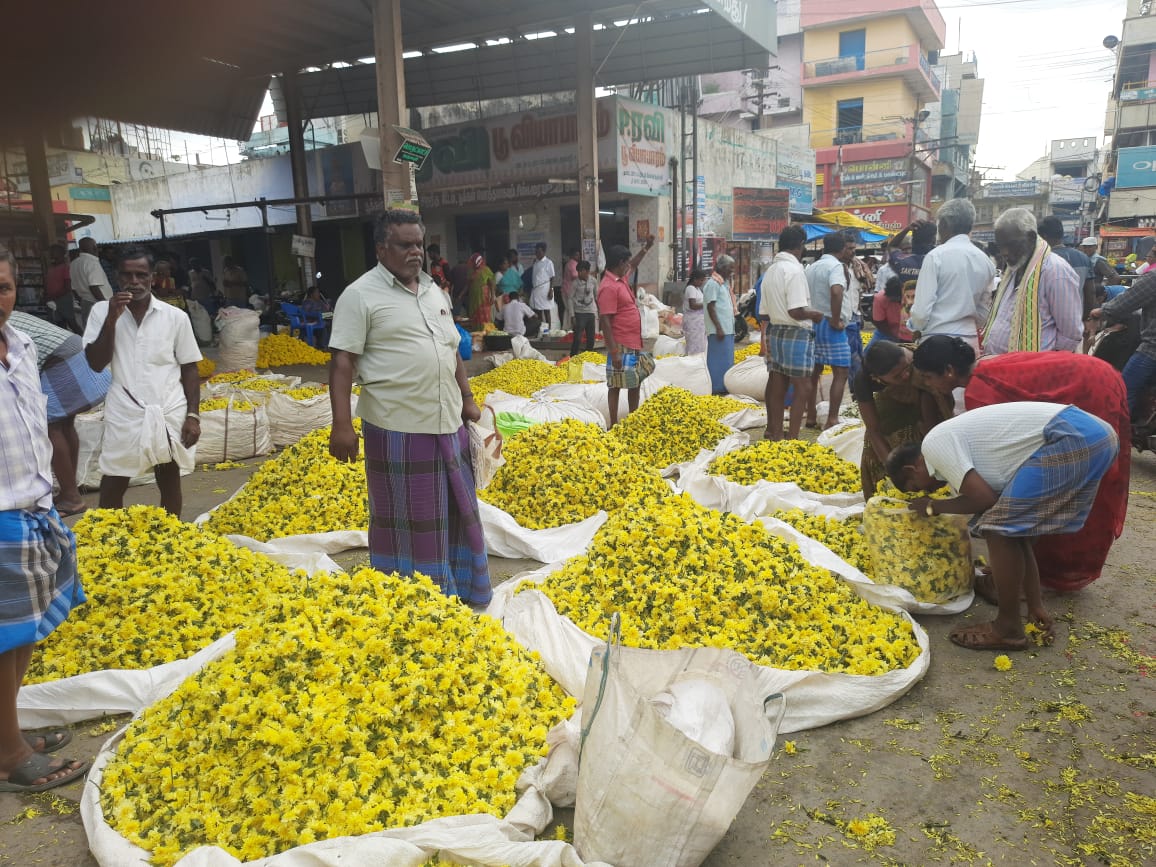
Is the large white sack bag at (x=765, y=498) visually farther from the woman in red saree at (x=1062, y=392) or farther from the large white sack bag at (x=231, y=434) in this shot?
the large white sack bag at (x=231, y=434)

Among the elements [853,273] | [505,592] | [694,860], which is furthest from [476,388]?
[694,860]

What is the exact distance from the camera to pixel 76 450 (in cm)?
540

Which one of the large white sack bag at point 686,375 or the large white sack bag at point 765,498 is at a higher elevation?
the large white sack bag at point 686,375

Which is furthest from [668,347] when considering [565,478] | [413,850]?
[413,850]

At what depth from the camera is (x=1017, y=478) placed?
3.12 metres

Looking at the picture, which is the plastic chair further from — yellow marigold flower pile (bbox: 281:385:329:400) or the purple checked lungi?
the purple checked lungi

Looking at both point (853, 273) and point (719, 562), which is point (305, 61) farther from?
point (719, 562)

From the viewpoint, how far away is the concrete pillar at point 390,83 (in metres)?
8.16

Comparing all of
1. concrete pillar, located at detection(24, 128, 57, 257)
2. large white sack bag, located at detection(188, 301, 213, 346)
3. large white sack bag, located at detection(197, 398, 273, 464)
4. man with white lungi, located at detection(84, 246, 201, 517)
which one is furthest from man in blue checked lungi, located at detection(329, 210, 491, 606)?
concrete pillar, located at detection(24, 128, 57, 257)

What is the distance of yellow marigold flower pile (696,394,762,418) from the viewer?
694cm

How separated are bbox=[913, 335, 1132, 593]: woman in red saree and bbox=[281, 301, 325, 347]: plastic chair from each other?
11.8m

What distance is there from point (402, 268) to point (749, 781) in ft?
7.52

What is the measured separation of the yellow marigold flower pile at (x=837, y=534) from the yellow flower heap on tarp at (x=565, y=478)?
0.83 metres

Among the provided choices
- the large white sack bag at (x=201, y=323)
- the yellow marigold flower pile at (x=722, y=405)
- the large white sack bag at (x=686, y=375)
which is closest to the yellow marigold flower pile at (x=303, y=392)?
the large white sack bag at (x=686, y=375)
